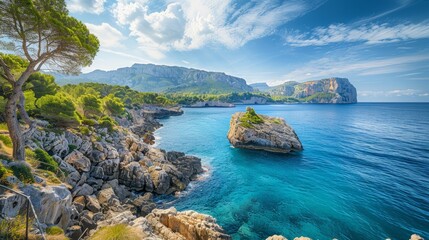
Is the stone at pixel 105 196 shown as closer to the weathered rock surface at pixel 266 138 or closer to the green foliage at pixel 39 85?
the green foliage at pixel 39 85

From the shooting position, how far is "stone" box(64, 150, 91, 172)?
22.7 m

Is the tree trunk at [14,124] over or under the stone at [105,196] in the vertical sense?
over

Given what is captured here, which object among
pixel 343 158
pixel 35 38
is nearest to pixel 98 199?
pixel 35 38

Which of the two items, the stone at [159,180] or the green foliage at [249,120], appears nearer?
the stone at [159,180]

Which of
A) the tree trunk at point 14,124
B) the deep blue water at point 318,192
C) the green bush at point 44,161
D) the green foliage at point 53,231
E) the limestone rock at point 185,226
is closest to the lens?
the green foliage at point 53,231

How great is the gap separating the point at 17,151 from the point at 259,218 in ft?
77.7

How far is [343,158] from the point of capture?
4388 centimetres

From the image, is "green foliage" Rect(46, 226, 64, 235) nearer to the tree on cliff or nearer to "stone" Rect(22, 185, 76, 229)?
"stone" Rect(22, 185, 76, 229)

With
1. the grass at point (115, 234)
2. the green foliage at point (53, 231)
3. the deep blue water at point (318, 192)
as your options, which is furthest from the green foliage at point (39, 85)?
the grass at point (115, 234)

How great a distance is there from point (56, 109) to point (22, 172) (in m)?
16.4

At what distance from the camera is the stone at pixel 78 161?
22719mm

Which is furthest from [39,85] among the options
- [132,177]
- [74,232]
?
[74,232]

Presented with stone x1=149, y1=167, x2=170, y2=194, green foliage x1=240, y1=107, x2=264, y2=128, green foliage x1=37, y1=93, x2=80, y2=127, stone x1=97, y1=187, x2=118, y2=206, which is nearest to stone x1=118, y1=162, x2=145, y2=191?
stone x1=149, y1=167, x2=170, y2=194

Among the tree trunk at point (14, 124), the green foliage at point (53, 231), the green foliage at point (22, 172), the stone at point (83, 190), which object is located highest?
the tree trunk at point (14, 124)
